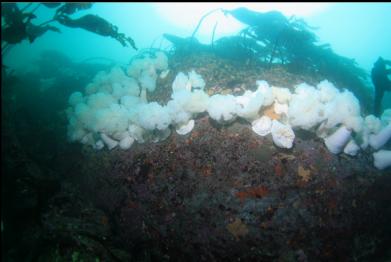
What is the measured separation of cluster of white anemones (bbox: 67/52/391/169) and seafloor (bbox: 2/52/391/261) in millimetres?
160

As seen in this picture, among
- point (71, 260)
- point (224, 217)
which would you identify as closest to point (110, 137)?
point (71, 260)

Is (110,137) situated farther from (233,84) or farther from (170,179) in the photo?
(233,84)

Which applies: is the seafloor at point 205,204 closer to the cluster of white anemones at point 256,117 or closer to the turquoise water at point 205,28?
the cluster of white anemones at point 256,117

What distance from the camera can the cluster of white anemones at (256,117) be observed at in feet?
13.4

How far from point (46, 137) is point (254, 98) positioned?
4.12 metres

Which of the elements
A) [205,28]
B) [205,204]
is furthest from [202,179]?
[205,28]

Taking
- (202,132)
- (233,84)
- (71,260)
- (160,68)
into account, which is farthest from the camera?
(160,68)

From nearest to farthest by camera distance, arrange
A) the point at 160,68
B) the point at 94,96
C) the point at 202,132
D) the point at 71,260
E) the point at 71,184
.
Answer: the point at 71,260
the point at 202,132
the point at 71,184
the point at 94,96
the point at 160,68

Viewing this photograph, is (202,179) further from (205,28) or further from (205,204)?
Answer: (205,28)

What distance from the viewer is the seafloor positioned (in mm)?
3533

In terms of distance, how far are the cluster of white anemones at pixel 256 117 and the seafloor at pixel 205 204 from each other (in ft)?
0.53

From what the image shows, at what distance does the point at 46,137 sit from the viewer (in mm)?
5508

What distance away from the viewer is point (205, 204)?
373 centimetres

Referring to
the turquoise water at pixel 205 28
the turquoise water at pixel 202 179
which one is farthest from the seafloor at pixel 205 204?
the turquoise water at pixel 205 28
